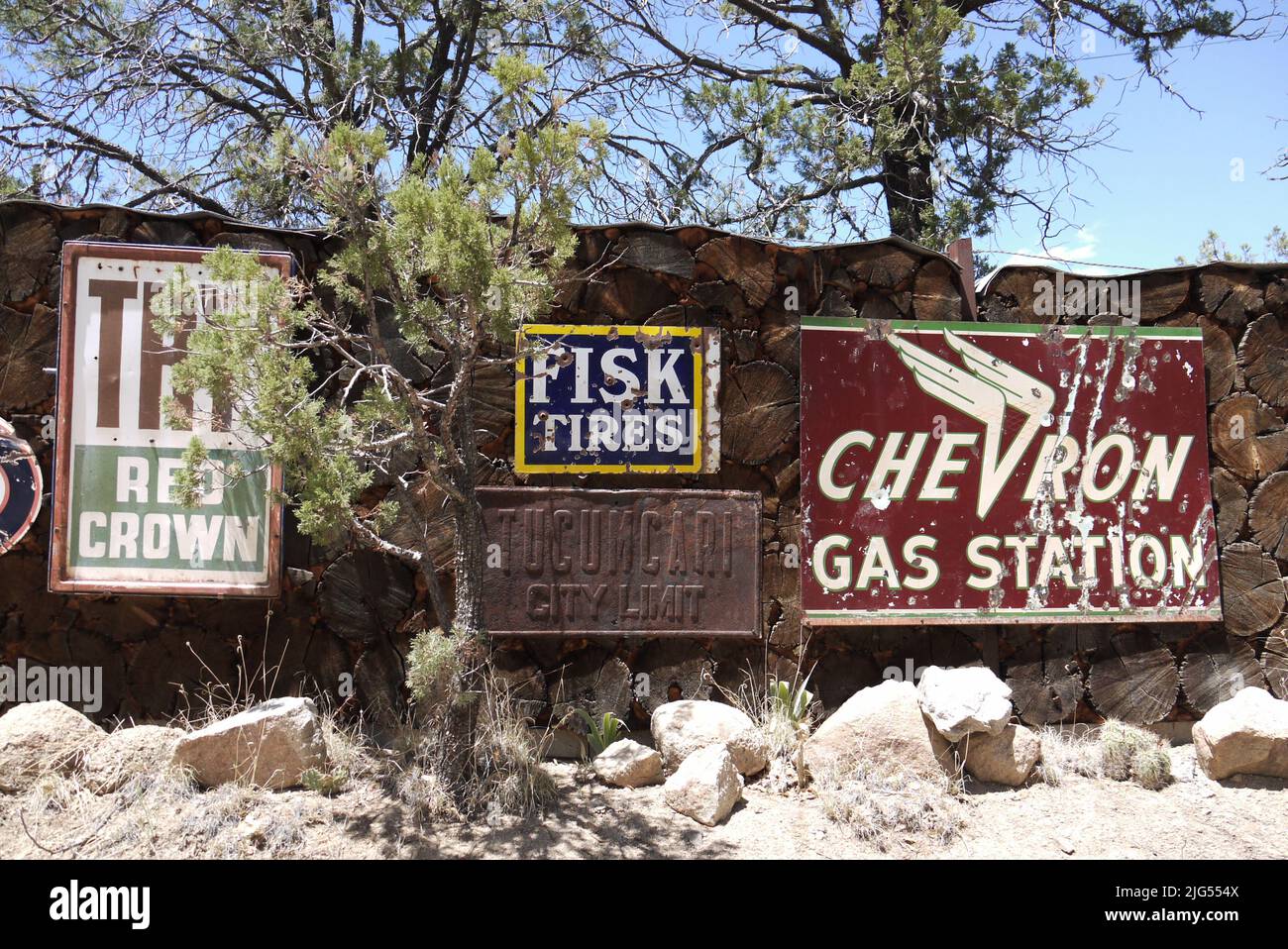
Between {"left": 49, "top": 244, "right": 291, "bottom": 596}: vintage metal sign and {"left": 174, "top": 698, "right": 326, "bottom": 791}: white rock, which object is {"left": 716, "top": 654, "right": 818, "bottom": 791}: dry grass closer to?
{"left": 174, "top": 698, "right": 326, "bottom": 791}: white rock

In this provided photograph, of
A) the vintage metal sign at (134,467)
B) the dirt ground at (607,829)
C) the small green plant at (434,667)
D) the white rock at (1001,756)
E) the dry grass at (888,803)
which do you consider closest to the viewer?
the dirt ground at (607,829)

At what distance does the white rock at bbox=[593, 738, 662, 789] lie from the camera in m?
4.80

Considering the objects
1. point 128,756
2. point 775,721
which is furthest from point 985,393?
point 128,756

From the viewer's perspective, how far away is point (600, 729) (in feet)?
17.0

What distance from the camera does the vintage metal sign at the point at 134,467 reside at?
5020 mm

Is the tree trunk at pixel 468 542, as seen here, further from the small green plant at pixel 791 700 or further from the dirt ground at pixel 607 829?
the small green plant at pixel 791 700

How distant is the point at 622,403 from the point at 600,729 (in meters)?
1.80

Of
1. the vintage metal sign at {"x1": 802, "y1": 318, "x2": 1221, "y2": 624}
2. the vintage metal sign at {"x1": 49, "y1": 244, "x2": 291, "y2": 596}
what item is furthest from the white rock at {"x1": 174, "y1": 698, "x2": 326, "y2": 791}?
the vintage metal sign at {"x1": 802, "y1": 318, "x2": 1221, "y2": 624}

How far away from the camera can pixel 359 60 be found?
29.0ft

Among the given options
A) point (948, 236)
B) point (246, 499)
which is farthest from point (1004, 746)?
point (948, 236)

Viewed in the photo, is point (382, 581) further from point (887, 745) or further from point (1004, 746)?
point (1004, 746)

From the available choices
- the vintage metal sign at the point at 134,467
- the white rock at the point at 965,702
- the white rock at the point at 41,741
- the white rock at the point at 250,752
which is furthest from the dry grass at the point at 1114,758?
the white rock at the point at 41,741

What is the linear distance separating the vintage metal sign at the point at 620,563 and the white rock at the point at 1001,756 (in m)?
1.27

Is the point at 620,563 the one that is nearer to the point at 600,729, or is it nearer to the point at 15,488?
the point at 600,729
